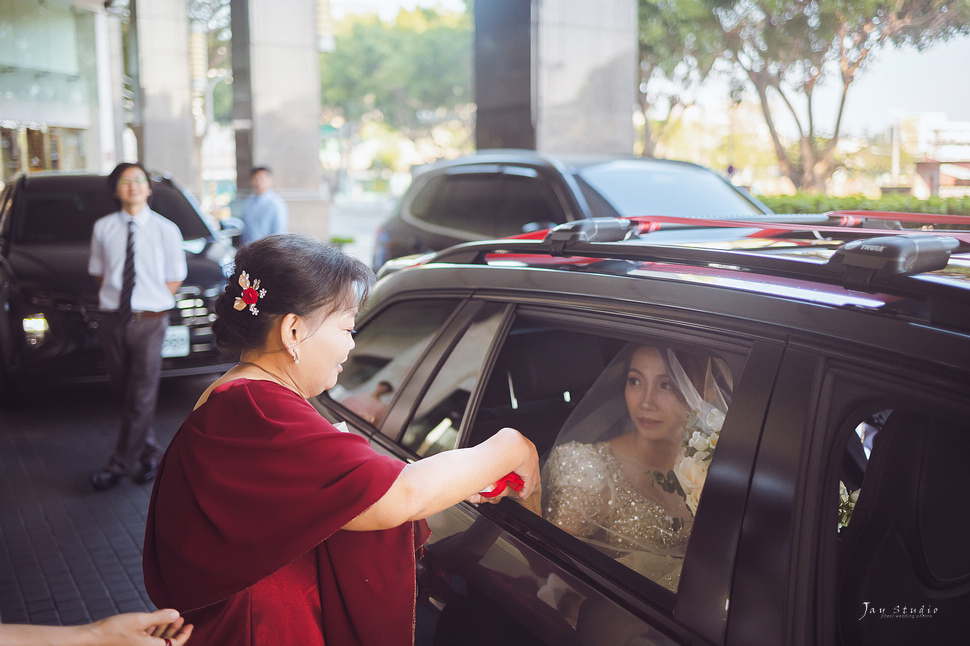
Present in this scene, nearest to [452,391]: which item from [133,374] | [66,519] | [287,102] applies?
[66,519]

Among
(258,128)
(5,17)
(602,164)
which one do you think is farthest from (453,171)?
(5,17)

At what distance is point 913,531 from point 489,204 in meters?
6.72

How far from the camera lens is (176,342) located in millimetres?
7035

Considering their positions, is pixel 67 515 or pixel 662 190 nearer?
pixel 67 515

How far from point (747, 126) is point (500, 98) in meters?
22.7

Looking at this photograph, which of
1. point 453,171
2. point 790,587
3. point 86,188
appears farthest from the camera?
point 453,171

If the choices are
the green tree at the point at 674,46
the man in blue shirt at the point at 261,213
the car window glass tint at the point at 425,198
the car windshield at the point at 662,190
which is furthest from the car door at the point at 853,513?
the green tree at the point at 674,46

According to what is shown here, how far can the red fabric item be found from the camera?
1.66 meters

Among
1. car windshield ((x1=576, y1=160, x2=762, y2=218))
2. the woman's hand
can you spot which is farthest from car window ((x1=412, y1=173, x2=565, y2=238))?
the woman's hand

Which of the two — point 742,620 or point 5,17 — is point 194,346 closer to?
point 742,620

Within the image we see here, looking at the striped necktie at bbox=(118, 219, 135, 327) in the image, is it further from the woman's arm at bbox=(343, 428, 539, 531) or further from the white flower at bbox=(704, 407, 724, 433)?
the white flower at bbox=(704, 407, 724, 433)

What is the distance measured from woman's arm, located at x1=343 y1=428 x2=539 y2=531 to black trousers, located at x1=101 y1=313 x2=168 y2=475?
431 cm

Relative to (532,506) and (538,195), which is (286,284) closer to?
(532,506)

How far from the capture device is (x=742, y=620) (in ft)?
4.87
